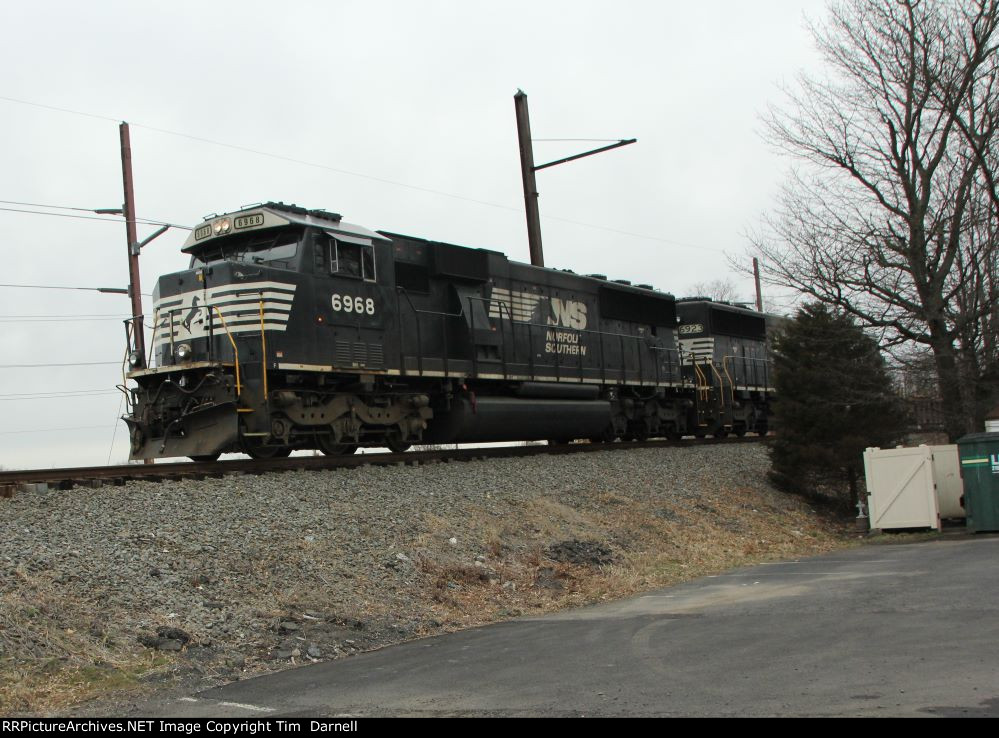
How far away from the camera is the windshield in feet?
45.1

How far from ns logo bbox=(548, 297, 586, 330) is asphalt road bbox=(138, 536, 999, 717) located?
11.4m

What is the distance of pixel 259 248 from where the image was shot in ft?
46.2

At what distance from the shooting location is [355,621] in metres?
8.00

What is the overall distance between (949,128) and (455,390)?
37.1 feet

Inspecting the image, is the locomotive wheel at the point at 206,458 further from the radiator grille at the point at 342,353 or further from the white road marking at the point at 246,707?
the white road marking at the point at 246,707

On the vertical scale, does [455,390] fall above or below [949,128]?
below

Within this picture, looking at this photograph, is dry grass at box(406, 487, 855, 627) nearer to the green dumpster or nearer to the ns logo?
the green dumpster

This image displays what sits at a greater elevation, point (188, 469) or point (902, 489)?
point (188, 469)

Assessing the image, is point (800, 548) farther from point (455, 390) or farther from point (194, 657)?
point (194, 657)

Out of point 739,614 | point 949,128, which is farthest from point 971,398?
point 739,614

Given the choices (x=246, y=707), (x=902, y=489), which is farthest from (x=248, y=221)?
(x=902, y=489)

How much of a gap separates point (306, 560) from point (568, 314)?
12313mm

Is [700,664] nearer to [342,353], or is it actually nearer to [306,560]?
[306,560]

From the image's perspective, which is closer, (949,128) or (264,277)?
(264,277)
